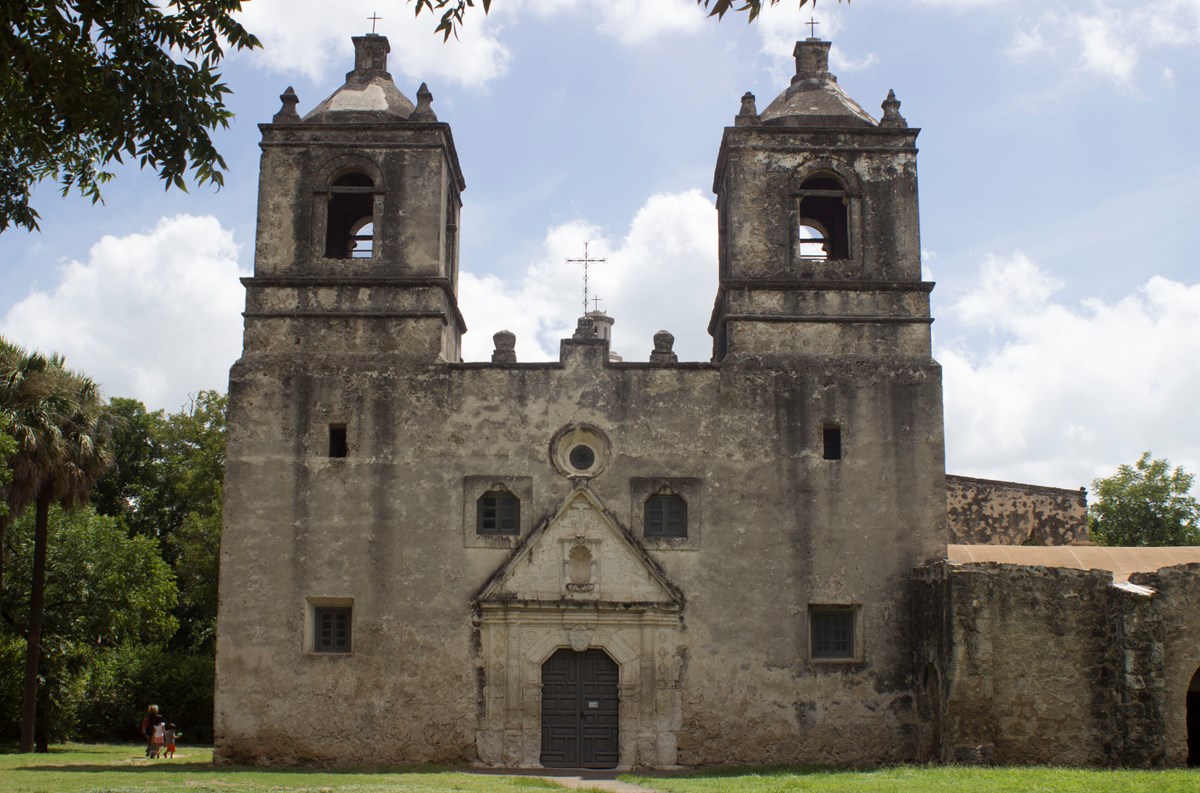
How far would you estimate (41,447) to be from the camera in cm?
2377

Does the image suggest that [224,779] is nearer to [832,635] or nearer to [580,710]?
[580,710]

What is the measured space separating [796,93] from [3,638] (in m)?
20.4

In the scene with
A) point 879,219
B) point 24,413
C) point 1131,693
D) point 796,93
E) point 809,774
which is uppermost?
point 796,93

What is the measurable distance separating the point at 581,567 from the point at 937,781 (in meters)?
6.78

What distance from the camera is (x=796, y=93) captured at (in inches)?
898

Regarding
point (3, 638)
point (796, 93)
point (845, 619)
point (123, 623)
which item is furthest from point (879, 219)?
point (3, 638)

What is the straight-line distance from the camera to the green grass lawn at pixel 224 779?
15.0 meters

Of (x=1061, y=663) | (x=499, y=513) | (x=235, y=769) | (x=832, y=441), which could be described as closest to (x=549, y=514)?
(x=499, y=513)

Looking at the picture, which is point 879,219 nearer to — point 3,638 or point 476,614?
point 476,614

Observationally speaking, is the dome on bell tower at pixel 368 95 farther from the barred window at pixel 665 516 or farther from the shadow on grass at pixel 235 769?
the shadow on grass at pixel 235 769

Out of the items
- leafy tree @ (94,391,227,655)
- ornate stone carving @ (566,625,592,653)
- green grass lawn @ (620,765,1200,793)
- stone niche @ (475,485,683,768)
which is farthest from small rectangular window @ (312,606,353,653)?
leafy tree @ (94,391,227,655)

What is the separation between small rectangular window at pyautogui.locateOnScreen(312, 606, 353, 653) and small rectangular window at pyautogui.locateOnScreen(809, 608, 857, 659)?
746cm

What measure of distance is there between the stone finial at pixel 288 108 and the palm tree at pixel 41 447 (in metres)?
7.26

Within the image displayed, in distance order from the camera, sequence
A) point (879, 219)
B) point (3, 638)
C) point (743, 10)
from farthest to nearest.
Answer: point (3, 638)
point (879, 219)
point (743, 10)
